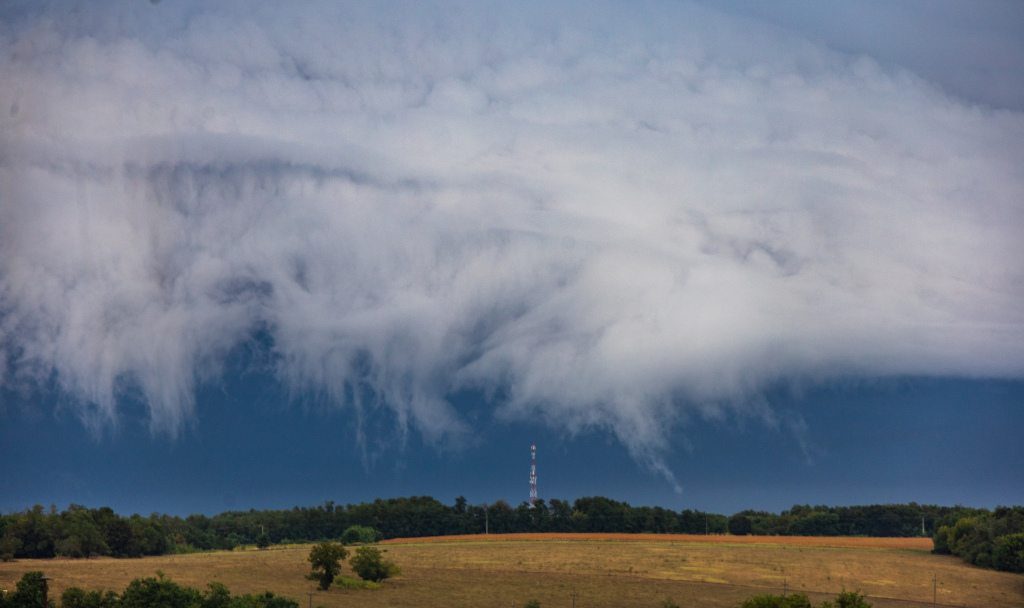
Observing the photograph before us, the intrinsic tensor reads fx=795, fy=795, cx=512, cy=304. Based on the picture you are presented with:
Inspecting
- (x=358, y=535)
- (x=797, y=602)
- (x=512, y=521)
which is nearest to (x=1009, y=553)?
(x=797, y=602)

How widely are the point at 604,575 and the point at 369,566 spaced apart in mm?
20383

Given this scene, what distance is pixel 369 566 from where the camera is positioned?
2537 inches

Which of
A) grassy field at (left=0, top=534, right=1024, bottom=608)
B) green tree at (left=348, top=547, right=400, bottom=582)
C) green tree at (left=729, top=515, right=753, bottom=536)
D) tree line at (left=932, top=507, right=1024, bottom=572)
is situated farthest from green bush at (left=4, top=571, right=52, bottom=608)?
green tree at (left=729, top=515, right=753, bottom=536)

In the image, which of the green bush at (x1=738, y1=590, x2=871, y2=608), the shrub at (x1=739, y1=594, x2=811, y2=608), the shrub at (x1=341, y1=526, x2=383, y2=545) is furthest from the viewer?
the shrub at (x1=341, y1=526, x2=383, y2=545)

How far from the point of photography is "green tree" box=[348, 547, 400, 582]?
64.1 metres

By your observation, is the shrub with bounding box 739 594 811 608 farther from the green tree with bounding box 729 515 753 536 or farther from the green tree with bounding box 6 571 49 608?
the green tree with bounding box 729 515 753 536

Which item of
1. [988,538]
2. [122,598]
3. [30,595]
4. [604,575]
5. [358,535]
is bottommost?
[358,535]

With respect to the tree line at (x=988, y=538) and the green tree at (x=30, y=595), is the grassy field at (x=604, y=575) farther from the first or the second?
the green tree at (x=30, y=595)

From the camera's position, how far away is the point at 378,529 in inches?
4619

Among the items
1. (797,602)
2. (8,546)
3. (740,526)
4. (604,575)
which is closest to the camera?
(797,602)

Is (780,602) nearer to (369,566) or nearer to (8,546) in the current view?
(369,566)

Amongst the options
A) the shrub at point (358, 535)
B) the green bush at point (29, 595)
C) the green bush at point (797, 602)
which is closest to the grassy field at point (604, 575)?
the green bush at point (29, 595)

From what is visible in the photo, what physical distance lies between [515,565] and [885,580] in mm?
32373

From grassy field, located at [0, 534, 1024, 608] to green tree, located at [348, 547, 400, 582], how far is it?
1179 millimetres
